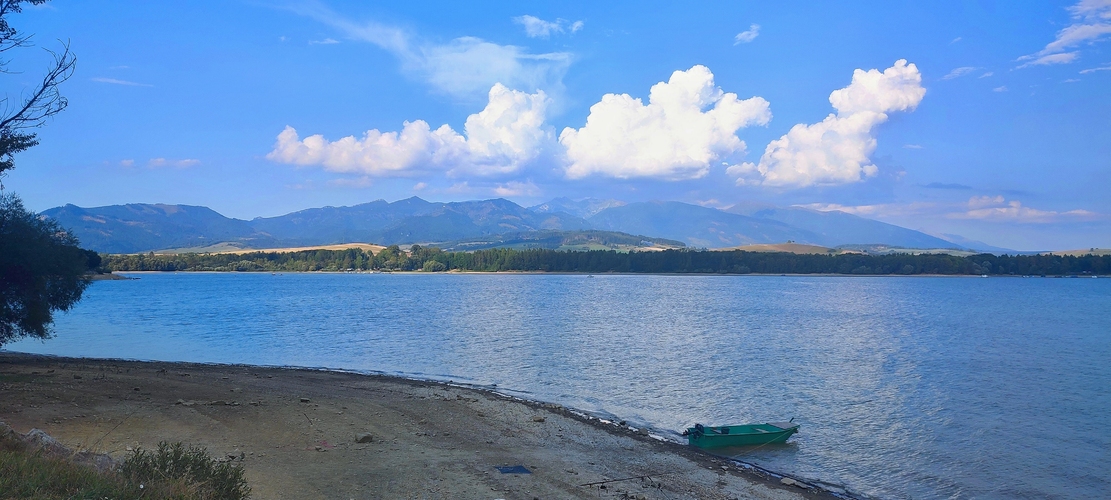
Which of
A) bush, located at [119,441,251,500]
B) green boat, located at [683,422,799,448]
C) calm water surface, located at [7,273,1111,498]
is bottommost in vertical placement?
calm water surface, located at [7,273,1111,498]

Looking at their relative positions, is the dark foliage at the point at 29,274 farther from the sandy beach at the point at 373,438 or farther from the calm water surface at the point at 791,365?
the calm water surface at the point at 791,365

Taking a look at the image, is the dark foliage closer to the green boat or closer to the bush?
the bush

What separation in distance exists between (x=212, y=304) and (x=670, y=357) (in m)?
66.7

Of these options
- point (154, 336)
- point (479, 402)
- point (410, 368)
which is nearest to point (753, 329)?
point (410, 368)

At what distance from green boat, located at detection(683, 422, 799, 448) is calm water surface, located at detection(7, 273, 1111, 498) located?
0.37 meters

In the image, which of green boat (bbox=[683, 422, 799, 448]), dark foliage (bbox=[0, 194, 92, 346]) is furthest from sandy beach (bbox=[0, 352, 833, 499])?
dark foliage (bbox=[0, 194, 92, 346])

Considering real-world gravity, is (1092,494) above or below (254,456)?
below

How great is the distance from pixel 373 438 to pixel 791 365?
2509cm

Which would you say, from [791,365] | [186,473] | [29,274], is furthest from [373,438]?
[791,365]

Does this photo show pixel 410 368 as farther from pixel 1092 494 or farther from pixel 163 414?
pixel 1092 494

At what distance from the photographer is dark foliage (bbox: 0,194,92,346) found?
23.7 m

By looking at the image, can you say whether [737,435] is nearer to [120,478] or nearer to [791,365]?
[120,478]

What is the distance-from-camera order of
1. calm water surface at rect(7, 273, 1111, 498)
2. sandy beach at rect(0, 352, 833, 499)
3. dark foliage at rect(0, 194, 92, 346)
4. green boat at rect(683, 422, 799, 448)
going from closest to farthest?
sandy beach at rect(0, 352, 833, 499) → green boat at rect(683, 422, 799, 448) → calm water surface at rect(7, 273, 1111, 498) → dark foliage at rect(0, 194, 92, 346)

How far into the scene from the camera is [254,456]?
12.9 meters
